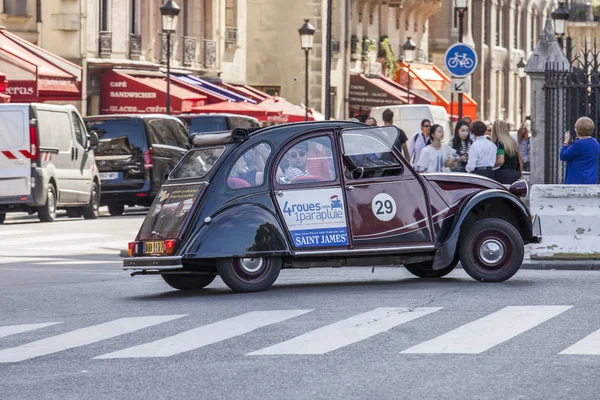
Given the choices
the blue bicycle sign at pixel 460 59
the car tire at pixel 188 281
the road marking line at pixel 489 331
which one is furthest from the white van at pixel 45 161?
the road marking line at pixel 489 331

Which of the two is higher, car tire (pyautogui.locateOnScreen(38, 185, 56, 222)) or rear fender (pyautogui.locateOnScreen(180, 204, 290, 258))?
rear fender (pyautogui.locateOnScreen(180, 204, 290, 258))

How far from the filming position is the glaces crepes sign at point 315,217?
48.1ft

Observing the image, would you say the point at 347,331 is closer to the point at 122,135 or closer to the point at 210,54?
the point at 122,135

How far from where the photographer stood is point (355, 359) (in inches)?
394

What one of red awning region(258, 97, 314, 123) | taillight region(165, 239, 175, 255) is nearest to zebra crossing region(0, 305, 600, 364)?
taillight region(165, 239, 175, 255)

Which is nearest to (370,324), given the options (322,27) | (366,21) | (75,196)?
(75,196)

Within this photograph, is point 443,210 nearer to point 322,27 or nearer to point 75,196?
point 75,196

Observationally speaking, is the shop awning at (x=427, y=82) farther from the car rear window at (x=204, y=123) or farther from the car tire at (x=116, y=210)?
the car tire at (x=116, y=210)

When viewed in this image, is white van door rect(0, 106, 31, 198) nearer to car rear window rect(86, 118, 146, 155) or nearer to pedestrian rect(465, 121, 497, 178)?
car rear window rect(86, 118, 146, 155)

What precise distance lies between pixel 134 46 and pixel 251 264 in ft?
96.1

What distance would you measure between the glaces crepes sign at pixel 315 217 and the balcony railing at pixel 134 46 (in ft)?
94.7

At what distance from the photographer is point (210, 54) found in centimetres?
5003

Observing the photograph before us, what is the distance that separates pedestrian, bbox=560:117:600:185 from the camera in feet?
61.2

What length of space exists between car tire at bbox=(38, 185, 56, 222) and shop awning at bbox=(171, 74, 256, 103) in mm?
17527
